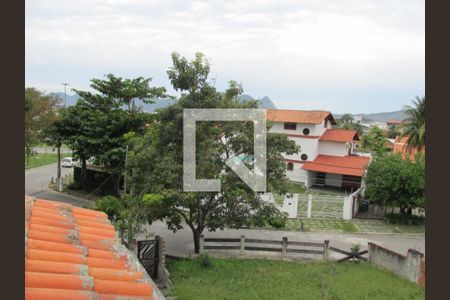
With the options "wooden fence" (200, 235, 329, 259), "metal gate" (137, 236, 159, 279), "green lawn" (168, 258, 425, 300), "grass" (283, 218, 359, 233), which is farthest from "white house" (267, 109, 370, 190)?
"metal gate" (137, 236, 159, 279)

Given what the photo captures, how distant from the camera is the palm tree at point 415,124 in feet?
80.3

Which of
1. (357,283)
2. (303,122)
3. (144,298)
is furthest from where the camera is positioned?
(303,122)

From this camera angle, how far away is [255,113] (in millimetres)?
Answer: 12609

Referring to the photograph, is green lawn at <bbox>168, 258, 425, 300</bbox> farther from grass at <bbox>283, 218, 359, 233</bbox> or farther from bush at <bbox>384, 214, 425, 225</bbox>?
bush at <bbox>384, 214, 425, 225</bbox>

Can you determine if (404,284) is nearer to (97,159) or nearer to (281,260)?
(281,260)

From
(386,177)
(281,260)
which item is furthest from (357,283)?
(386,177)

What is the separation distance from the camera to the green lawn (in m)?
10.3

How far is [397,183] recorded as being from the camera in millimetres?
18391

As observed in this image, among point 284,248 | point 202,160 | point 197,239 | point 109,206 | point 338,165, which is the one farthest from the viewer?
point 338,165

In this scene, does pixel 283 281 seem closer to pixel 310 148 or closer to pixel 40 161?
pixel 310 148

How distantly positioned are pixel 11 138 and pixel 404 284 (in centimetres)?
1231

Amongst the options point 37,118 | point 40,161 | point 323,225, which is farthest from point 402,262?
point 40,161

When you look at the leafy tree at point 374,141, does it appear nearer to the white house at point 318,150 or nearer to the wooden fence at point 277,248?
the white house at point 318,150

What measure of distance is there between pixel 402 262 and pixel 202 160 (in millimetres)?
7043
